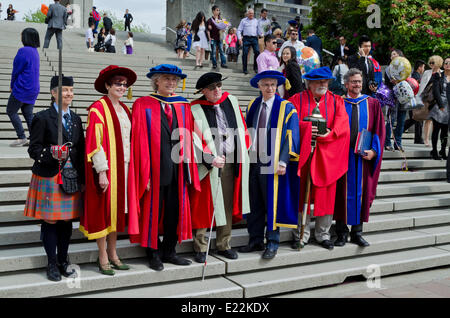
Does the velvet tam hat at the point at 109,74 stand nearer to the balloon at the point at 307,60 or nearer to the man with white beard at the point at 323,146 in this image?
the man with white beard at the point at 323,146

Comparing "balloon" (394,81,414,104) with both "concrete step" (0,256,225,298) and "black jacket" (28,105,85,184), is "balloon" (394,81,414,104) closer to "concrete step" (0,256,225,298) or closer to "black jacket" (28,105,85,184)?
"concrete step" (0,256,225,298)

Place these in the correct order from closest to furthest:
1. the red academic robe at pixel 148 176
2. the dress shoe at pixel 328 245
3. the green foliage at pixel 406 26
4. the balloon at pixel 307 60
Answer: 1. the red academic robe at pixel 148 176
2. the dress shoe at pixel 328 245
3. the balloon at pixel 307 60
4. the green foliage at pixel 406 26

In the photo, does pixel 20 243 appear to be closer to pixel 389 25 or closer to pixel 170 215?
pixel 170 215

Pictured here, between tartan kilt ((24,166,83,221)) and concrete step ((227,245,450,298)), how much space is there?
1690mm

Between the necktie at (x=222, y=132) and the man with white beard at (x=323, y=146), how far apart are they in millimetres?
816

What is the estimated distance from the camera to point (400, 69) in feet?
24.1

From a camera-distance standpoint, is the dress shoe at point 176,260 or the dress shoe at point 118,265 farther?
the dress shoe at point 176,260

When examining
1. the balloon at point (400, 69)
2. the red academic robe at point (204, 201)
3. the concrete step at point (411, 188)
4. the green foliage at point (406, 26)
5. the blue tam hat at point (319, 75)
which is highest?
the green foliage at point (406, 26)

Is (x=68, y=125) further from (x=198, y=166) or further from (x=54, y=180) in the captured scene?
(x=198, y=166)

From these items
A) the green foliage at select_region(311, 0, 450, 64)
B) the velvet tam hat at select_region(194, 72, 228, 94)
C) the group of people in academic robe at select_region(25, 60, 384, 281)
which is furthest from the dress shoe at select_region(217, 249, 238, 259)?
the green foliage at select_region(311, 0, 450, 64)

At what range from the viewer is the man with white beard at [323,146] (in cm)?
480

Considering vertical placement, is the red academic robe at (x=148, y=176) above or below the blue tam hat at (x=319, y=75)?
below

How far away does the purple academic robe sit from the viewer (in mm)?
5004

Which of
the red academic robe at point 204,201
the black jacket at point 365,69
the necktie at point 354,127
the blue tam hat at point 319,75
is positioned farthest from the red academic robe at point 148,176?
the black jacket at point 365,69
